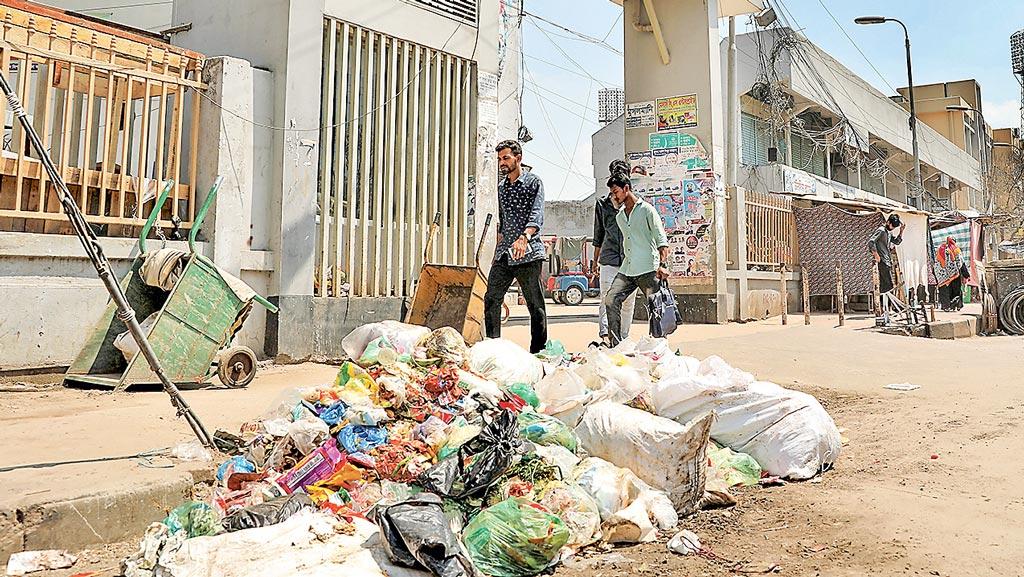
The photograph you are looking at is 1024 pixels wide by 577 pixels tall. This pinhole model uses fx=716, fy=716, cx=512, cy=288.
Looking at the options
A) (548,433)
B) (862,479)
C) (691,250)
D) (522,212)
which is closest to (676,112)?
(691,250)

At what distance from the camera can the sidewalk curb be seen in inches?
93.3

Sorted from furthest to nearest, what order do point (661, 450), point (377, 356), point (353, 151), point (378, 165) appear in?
point (378, 165) → point (353, 151) → point (377, 356) → point (661, 450)

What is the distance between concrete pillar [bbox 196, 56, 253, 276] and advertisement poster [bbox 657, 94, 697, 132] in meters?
7.68

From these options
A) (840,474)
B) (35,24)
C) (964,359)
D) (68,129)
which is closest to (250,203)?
(68,129)

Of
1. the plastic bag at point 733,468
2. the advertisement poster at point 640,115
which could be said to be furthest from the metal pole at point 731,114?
the plastic bag at point 733,468

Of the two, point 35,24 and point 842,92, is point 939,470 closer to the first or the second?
point 35,24

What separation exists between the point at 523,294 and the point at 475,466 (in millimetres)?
3207

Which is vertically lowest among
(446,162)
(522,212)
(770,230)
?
(522,212)

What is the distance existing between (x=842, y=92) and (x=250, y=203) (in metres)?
20.6

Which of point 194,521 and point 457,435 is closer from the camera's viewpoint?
point 194,521

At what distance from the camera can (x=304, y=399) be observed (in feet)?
12.1

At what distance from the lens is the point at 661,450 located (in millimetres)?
3137

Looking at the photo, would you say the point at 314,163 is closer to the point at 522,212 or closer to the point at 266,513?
the point at 522,212

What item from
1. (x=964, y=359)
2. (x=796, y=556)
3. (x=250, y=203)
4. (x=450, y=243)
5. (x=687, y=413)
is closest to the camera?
(x=796, y=556)
